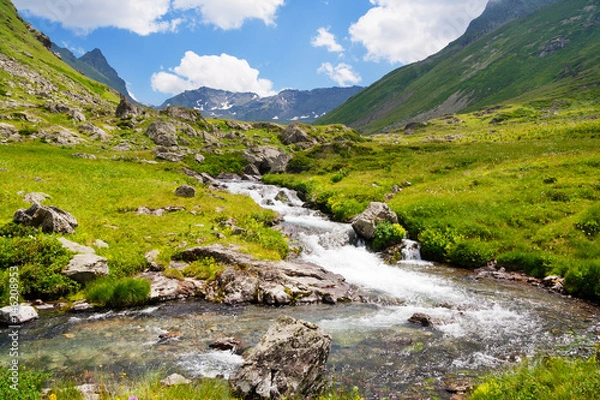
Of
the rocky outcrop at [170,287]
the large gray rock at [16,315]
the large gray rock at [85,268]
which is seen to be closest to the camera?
the large gray rock at [16,315]

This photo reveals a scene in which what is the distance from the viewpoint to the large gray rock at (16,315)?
1228cm

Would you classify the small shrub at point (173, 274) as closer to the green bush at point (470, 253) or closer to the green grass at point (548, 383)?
the green grass at point (548, 383)

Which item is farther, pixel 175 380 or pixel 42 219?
pixel 42 219

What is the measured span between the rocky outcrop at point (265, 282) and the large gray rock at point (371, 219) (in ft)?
24.1

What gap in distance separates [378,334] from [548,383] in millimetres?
5869

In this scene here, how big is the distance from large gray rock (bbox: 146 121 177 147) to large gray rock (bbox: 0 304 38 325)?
60915 mm

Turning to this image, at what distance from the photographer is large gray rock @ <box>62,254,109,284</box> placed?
14984 millimetres

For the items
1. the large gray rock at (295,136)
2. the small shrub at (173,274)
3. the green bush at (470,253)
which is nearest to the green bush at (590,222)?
the green bush at (470,253)

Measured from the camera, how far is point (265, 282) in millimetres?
16844

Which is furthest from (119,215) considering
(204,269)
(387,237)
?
(387,237)

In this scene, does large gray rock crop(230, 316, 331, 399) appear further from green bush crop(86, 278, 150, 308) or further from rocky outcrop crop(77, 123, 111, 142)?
rocky outcrop crop(77, 123, 111, 142)

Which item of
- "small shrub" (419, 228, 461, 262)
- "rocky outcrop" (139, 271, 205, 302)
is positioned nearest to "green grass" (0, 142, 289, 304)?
"rocky outcrop" (139, 271, 205, 302)

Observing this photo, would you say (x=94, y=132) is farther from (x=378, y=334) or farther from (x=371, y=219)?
(x=378, y=334)

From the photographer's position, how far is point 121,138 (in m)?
68.0
